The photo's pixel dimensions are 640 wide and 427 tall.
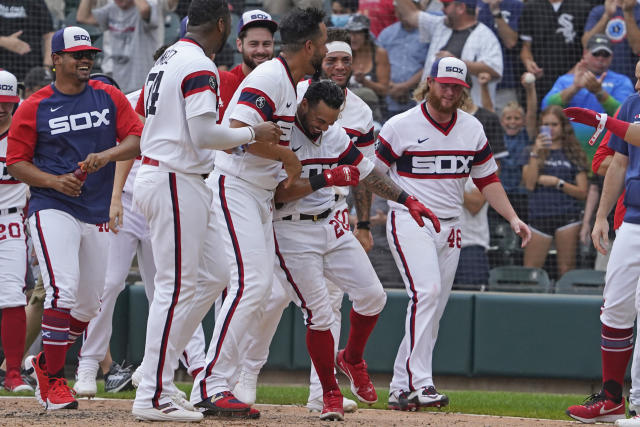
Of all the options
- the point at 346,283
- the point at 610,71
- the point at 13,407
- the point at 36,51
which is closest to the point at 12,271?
the point at 13,407

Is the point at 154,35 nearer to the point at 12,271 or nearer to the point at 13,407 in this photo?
the point at 12,271

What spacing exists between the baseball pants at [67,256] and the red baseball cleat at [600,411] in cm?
299

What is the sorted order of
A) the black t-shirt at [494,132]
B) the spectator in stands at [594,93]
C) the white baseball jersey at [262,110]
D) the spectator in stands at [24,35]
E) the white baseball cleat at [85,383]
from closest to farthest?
the white baseball jersey at [262,110] < the white baseball cleat at [85,383] < the black t-shirt at [494,132] < the spectator in stands at [594,93] < the spectator in stands at [24,35]

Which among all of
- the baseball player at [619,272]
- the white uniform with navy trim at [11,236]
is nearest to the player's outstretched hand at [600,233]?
the baseball player at [619,272]

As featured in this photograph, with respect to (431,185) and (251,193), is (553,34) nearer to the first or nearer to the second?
(431,185)

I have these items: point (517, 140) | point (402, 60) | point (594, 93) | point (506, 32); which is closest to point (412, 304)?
point (517, 140)

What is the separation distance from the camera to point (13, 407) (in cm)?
593

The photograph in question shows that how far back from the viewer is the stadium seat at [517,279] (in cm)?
895

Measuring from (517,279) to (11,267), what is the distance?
4.46 meters

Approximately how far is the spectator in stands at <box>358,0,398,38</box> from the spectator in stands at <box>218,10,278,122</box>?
4.27 metres

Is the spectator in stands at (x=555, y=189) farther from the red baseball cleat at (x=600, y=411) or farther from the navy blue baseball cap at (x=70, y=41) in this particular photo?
the navy blue baseball cap at (x=70, y=41)

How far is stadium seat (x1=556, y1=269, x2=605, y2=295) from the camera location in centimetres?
880

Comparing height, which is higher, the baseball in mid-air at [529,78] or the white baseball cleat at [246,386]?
the baseball in mid-air at [529,78]

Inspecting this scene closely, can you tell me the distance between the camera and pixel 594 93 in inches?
377
